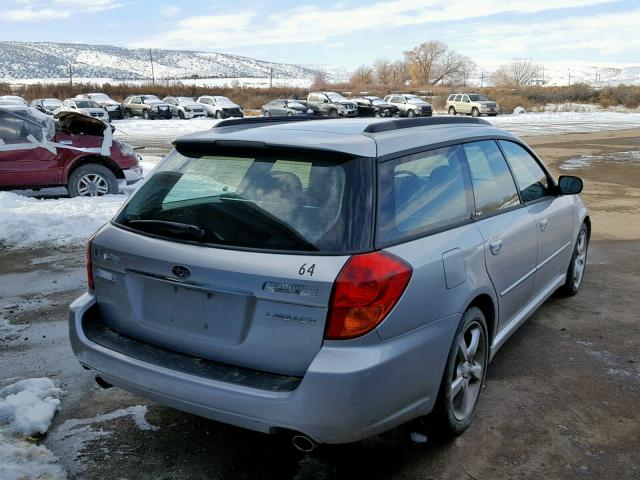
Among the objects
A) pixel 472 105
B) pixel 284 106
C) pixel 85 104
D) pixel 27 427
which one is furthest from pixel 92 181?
pixel 472 105

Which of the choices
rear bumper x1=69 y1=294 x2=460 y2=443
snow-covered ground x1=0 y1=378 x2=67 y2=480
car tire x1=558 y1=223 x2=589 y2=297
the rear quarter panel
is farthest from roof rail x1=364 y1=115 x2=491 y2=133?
snow-covered ground x1=0 y1=378 x2=67 y2=480

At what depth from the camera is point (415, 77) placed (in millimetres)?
115250

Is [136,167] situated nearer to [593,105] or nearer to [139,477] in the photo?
[139,477]

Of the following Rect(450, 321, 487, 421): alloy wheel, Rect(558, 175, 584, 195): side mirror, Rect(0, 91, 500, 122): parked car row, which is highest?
Rect(558, 175, 584, 195): side mirror

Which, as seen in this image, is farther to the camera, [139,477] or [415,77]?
[415,77]

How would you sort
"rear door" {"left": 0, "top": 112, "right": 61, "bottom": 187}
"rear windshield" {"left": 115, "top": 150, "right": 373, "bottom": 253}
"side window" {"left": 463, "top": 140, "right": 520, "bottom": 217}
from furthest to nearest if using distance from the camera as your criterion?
"rear door" {"left": 0, "top": 112, "right": 61, "bottom": 187}, "side window" {"left": 463, "top": 140, "right": 520, "bottom": 217}, "rear windshield" {"left": 115, "top": 150, "right": 373, "bottom": 253}

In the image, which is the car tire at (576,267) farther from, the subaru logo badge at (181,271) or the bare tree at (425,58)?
the bare tree at (425,58)

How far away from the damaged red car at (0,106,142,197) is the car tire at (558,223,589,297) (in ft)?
25.0

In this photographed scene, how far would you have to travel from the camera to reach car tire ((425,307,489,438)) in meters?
3.09

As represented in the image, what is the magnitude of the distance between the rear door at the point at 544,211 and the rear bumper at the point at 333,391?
1.78m

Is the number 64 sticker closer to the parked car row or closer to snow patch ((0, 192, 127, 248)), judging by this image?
snow patch ((0, 192, 127, 248))

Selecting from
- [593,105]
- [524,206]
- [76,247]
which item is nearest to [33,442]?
[524,206]

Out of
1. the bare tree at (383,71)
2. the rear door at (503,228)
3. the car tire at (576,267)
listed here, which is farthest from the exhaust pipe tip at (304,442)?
the bare tree at (383,71)

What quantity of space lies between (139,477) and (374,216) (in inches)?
66.7
